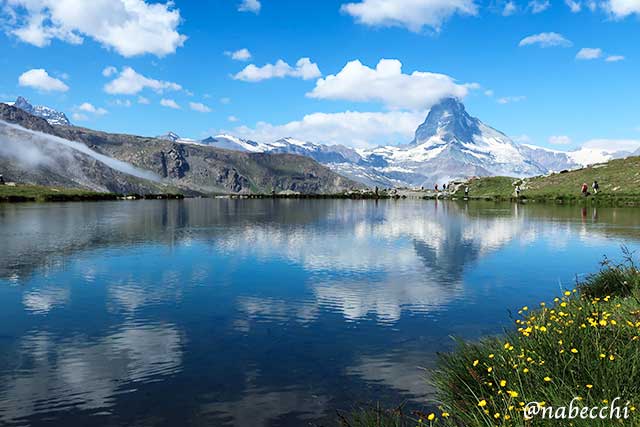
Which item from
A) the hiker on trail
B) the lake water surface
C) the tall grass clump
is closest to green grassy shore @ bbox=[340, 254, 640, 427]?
the tall grass clump

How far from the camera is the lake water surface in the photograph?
16.6 meters

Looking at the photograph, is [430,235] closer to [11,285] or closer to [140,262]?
[140,262]

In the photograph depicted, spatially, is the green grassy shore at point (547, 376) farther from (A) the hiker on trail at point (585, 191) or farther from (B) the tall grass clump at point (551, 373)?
(A) the hiker on trail at point (585, 191)

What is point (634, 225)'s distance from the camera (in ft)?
271

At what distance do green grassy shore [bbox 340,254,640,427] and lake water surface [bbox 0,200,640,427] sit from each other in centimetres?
303

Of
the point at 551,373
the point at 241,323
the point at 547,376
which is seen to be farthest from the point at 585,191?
the point at 551,373

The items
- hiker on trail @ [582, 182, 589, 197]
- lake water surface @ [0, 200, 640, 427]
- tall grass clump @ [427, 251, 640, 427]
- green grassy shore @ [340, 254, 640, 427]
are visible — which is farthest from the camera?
hiker on trail @ [582, 182, 589, 197]

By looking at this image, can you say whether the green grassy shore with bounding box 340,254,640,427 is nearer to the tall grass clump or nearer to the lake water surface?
the tall grass clump

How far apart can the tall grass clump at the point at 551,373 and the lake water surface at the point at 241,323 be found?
116 inches

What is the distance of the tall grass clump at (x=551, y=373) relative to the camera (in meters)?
10.2

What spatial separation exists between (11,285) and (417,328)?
29756 millimetres

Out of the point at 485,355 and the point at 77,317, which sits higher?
the point at 485,355

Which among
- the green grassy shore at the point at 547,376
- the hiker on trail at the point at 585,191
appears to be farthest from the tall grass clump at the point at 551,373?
the hiker on trail at the point at 585,191

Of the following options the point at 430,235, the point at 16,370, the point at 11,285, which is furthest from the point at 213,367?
the point at 430,235
